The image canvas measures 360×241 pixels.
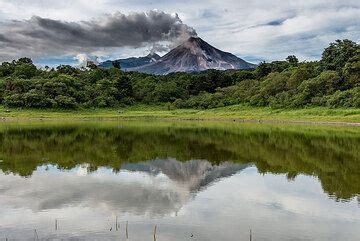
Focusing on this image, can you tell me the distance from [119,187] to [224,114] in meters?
62.6

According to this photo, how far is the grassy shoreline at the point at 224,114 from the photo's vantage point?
61.5 m

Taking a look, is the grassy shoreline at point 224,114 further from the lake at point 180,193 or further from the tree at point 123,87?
the lake at point 180,193

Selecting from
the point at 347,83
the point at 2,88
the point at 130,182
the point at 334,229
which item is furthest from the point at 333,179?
the point at 2,88

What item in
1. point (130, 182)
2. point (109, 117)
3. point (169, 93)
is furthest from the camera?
point (169, 93)

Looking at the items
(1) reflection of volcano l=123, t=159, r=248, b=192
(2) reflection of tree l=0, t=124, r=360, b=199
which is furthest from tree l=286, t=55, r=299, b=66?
(1) reflection of volcano l=123, t=159, r=248, b=192

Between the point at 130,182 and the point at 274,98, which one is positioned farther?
the point at 274,98

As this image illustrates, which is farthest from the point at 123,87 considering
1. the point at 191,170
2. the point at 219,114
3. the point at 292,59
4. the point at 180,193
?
the point at 180,193

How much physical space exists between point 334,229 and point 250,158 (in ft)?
49.3

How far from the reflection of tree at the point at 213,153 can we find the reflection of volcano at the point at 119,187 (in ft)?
6.53

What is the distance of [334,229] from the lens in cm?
1225

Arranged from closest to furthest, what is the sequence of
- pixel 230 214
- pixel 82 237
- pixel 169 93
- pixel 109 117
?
pixel 82 237 < pixel 230 214 < pixel 109 117 < pixel 169 93

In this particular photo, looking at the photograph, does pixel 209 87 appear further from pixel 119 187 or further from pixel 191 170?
pixel 119 187

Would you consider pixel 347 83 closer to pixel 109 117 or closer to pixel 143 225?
pixel 109 117

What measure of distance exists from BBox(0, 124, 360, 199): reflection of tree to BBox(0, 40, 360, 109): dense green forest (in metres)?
33.5
